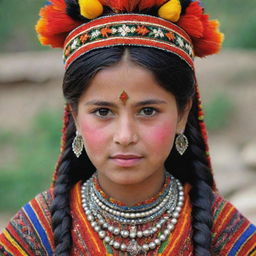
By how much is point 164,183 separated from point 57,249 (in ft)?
1.80

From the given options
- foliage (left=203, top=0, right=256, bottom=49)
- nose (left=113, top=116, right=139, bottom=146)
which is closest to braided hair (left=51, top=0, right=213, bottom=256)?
nose (left=113, top=116, right=139, bottom=146)

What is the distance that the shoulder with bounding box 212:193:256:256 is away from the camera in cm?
273

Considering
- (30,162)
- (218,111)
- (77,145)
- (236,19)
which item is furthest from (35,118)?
(77,145)

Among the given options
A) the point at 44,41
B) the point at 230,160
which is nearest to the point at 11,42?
the point at 230,160

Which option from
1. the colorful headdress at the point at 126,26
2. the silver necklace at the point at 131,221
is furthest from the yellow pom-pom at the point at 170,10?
the silver necklace at the point at 131,221

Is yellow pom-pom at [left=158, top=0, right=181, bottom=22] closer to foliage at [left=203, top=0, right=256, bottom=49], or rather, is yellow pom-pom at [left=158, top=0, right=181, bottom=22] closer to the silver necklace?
the silver necklace

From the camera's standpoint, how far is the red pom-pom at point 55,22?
2607 millimetres

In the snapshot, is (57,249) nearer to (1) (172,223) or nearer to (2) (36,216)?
(2) (36,216)

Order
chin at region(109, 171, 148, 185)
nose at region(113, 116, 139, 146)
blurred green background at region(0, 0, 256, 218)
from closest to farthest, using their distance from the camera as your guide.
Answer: nose at region(113, 116, 139, 146)
chin at region(109, 171, 148, 185)
blurred green background at region(0, 0, 256, 218)

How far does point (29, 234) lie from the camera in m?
2.69

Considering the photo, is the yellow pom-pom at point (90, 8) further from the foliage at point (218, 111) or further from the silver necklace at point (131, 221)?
the foliage at point (218, 111)

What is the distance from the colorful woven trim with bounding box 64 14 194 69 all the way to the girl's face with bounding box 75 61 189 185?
10 cm

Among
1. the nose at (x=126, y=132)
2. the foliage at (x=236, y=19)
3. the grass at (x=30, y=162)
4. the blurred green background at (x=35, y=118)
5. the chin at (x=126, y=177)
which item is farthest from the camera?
the foliage at (x=236, y=19)

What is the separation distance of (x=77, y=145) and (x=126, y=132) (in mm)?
382
